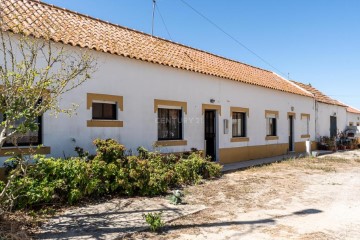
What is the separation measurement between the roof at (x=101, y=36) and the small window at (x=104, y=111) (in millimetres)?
1595

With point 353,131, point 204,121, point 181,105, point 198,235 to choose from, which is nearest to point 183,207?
point 198,235

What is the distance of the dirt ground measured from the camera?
17.0ft

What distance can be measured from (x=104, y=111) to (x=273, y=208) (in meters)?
5.50

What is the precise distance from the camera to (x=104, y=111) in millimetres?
9305

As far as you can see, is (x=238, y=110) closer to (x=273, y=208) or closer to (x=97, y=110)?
(x=97, y=110)

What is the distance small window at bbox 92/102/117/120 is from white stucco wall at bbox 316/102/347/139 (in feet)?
57.5

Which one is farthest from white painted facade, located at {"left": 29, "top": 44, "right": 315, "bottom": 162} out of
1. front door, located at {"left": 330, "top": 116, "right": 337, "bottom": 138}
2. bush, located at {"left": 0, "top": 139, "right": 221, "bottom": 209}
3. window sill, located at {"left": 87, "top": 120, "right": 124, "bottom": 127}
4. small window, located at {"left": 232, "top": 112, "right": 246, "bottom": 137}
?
front door, located at {"left": 330, "top": 116, "right": 337, "bottom": 138}

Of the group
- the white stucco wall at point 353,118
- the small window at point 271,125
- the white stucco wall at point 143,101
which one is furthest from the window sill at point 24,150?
the white stucco wall at point 353,118

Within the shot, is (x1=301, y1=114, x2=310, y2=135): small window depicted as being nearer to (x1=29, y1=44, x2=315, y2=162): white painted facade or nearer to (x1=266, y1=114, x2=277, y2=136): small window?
(x1=266, y1=114, x2=277, y2=136): small window

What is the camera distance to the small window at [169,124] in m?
11.1

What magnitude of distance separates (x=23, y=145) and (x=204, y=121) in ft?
23.9

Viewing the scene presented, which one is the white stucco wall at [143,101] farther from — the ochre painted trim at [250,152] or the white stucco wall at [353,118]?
the white stucco wall at [353,118]

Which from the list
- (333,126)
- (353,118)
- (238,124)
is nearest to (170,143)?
(238,124)

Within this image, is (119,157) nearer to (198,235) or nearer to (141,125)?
(141,125)
